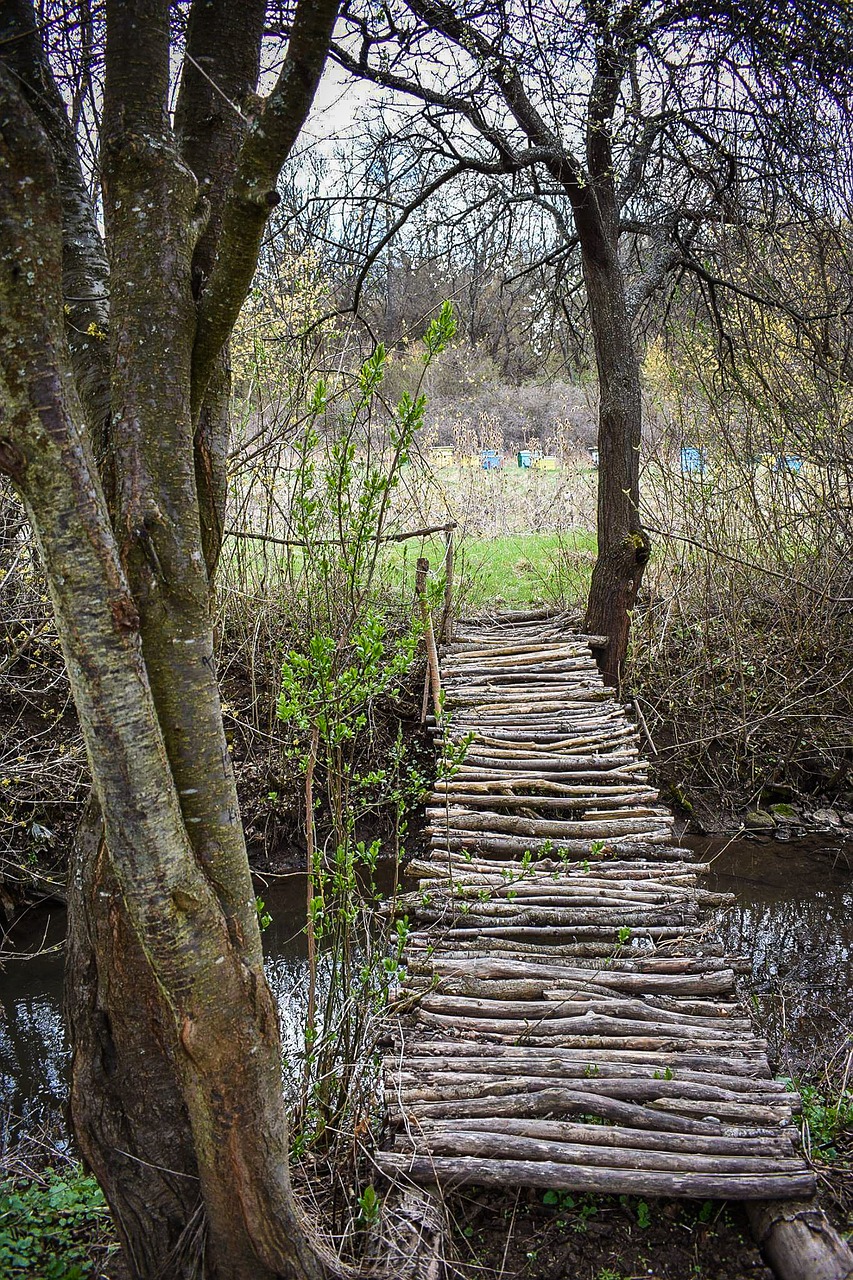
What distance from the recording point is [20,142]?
148 centimetres

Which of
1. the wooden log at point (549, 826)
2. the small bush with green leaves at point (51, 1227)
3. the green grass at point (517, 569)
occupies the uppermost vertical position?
the green grass at point (517, 569)

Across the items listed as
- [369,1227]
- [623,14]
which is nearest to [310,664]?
[369,1227]

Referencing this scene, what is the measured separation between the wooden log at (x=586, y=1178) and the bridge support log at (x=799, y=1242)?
5 cm

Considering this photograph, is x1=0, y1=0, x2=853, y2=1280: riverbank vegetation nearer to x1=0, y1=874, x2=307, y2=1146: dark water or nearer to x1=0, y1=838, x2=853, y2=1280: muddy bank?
x1=0, y1=838, x2=853, y2=1280: muddy bank

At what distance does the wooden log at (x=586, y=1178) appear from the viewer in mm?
2406

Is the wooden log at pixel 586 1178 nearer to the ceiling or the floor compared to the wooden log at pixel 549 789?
nearer to the floor

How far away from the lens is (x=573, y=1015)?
3.12 m

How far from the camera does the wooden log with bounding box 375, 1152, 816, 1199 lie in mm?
2406

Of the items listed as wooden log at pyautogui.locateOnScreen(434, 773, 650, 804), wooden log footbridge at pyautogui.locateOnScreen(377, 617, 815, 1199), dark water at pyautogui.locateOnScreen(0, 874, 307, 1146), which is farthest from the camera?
wooden log at pyautogui.locateOnScreen(434, 773, 650, 804)

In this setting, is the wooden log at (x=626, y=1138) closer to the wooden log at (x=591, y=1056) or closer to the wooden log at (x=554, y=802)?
the wooden log at (x=591, y=1056)

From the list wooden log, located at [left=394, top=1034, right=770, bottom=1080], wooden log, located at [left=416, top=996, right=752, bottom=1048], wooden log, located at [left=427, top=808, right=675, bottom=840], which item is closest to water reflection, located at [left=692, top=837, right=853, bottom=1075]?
wooden log, located at [left=416, top=996, right=752, bottom=1048]

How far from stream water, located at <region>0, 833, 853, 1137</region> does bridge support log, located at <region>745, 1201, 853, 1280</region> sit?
72 cm

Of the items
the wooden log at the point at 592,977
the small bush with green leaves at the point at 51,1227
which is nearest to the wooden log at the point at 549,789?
the wooden log at the point at 592,977

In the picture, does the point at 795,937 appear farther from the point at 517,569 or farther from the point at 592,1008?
the point at 517,569
